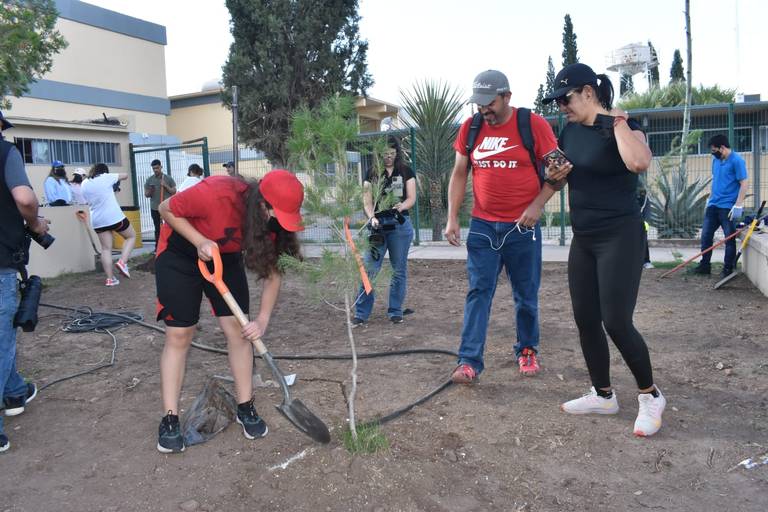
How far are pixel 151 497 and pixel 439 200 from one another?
33.4 feet

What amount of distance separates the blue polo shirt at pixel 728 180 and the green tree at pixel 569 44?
88.3ft

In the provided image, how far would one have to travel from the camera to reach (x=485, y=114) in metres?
3.96

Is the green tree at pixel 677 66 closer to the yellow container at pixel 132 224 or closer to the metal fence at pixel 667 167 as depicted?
the metal fence at pixel 667 167

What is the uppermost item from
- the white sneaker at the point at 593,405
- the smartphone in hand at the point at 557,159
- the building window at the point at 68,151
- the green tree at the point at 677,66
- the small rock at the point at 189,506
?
the green tree at the point at 677,66

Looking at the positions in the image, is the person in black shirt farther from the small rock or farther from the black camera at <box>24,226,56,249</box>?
the black camera at <box>24,226,56,249</box>

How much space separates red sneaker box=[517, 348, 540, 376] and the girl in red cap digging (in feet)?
5.99

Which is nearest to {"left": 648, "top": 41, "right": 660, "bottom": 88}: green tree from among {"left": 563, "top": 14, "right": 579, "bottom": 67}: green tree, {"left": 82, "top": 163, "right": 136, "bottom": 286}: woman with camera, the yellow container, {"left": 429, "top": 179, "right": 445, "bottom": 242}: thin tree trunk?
{"left": 563, "top": 14, "right": 579, "bottom": 67}: green tree

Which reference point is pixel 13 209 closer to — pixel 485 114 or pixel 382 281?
pixel 382 281

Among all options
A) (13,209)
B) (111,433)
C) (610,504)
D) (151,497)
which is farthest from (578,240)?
(13,209)

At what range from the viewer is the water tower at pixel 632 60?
101 ft

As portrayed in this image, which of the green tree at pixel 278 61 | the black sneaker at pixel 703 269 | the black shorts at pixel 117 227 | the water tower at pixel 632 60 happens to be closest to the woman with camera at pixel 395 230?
the black sneaker at pixel 703 269

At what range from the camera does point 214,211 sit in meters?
3.19

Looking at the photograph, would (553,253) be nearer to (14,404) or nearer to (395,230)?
(395,230)

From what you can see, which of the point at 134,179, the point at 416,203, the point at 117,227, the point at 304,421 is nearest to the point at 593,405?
the point at 304,421
